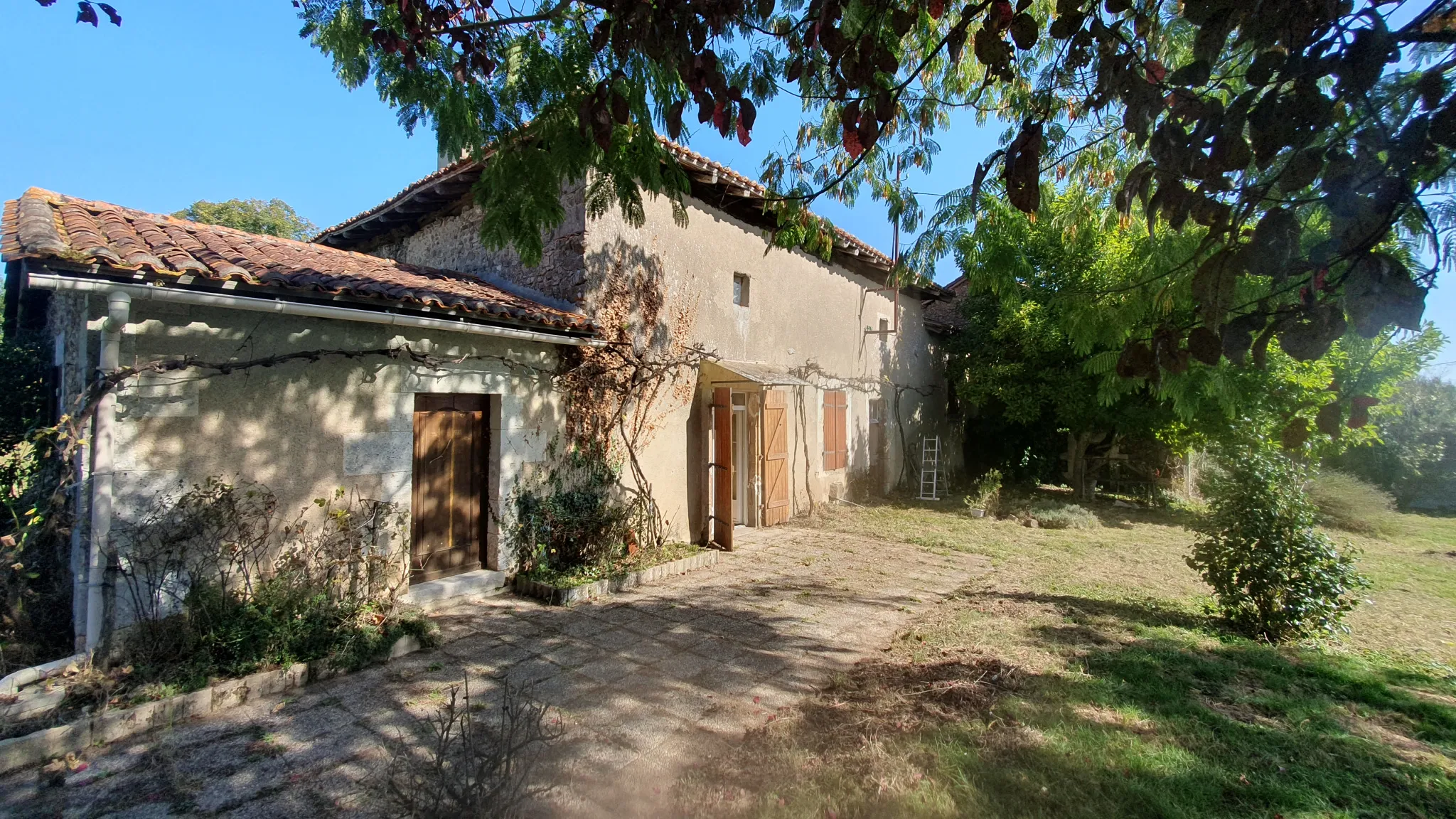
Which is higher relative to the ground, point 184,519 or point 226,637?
point 184,519

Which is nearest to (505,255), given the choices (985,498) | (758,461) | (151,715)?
(758,461)

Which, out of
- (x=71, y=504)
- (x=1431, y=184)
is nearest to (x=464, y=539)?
(x=71, y=504)

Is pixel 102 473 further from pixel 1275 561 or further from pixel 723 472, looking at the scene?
pixel 1275 561

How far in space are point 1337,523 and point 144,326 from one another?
18284 mm

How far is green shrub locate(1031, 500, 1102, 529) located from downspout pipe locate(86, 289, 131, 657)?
38.1ft

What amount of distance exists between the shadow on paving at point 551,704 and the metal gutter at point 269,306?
8.22ft

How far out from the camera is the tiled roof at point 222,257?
11.9ft

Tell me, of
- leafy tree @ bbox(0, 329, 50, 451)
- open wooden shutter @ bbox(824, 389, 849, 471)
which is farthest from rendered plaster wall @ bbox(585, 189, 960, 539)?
leafy tree @ bbox(0, 329, 50, 451)

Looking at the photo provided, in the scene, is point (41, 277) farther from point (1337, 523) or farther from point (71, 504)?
point (1337, 523)

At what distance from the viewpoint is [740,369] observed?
26.8 feet

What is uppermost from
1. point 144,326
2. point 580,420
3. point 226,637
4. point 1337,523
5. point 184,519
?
point 144,326

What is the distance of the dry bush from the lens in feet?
6.75

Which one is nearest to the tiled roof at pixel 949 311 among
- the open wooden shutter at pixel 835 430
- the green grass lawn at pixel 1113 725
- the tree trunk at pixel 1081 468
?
the tree trunk at pixel 1081 468

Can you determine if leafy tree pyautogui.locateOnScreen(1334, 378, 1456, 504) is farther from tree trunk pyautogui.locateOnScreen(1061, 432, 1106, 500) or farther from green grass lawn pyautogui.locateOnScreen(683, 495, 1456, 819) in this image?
green grass lawn pyautogui.locateOnScreen(683, 495, 1456, 819)
